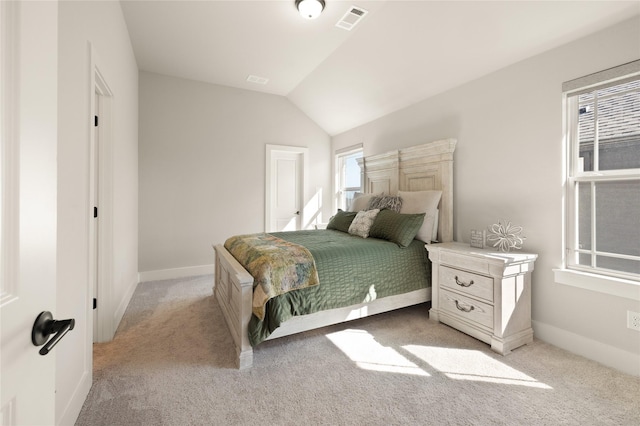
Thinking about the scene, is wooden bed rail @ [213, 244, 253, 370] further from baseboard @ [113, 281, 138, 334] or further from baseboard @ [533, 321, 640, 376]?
baseboard @ [533, 321, 640, 376]

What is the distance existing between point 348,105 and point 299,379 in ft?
12.1

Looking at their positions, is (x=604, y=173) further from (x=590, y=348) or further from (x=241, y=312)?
(x=241, y=312)

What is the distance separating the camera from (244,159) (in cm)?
468

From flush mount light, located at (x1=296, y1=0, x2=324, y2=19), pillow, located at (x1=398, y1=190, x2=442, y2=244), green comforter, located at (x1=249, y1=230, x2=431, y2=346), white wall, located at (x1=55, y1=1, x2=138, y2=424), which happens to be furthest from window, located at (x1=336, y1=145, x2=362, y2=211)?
white wall, located at (x1=55, y1=1, x2=138, y2=424)

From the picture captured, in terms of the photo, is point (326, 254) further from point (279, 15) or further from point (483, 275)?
point (279, 15)

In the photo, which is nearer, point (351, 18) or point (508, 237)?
point (508, 237)

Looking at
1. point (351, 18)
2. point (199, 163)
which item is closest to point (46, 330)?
point (351, 18)

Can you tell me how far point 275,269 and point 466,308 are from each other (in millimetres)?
1625

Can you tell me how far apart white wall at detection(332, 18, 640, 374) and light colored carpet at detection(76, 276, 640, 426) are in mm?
223

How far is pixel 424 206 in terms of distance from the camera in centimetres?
304

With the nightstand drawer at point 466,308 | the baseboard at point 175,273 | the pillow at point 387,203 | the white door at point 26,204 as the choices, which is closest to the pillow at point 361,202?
the pillow at point 387,203

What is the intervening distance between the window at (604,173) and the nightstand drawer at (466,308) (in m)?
0.74

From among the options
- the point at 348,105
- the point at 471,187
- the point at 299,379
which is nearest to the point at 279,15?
the point at 348,105

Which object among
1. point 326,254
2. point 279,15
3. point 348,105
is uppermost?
point 279,15
